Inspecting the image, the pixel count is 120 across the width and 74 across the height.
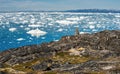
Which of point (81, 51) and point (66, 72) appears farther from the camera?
point (81, 51)

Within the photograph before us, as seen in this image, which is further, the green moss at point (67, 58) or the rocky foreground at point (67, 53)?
the green moss at point (67, 58)

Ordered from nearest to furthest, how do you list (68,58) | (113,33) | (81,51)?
1. (68,58)
2. (81,51)
3. (113,33)

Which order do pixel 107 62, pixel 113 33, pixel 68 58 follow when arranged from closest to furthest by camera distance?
pixel 107 62 → pixel 68 58 → pixel 113 33

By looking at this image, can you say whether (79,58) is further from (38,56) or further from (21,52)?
(21,52)

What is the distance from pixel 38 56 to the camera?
6412 inches

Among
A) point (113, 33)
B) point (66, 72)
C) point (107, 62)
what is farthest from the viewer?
point (113, 33)

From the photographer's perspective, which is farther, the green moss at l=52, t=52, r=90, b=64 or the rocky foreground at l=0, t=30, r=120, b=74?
the green moss at l=52, t=52, r=90, b=64

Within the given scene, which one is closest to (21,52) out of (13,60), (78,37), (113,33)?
(13,60)

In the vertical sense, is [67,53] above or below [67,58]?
below

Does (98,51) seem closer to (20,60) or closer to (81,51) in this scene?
→ (81,51)

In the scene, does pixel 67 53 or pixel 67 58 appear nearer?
pixel 67 58

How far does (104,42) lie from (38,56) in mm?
36413

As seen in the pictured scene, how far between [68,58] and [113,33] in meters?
38.7

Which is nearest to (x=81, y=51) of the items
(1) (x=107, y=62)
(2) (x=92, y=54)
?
(2) (x=92, y=54)
